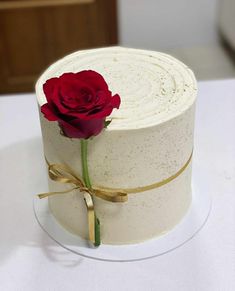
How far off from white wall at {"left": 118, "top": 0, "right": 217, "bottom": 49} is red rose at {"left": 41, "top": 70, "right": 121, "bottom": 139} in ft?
4.62

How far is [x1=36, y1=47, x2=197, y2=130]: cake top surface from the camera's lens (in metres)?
0.63

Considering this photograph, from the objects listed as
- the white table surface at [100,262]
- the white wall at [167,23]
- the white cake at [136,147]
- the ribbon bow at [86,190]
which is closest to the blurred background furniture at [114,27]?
the white wall at [167,23]

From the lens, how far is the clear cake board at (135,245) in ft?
2.25

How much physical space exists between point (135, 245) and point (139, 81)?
0.23 meters

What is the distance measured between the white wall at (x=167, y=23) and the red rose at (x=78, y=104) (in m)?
1.41

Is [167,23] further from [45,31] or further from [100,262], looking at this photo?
[100,262]

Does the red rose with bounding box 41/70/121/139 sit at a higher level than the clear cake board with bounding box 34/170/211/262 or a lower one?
higher

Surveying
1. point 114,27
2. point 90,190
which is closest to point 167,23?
point 114,27

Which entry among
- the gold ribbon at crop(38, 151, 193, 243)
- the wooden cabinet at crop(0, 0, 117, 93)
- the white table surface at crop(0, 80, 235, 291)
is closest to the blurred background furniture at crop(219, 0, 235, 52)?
the wooden cabinet at crop(0, 0, 117, 93)

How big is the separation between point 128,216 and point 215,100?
43cm

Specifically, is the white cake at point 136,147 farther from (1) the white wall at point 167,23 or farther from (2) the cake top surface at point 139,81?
(1) the white wall at point 167,23

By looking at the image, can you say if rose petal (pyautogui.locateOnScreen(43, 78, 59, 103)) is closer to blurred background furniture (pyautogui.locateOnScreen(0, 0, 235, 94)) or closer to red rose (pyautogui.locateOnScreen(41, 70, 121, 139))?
red rose (pyautogui.locateOnScreen(41, 70, 121, 139))

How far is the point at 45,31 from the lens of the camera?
1986 millimetres

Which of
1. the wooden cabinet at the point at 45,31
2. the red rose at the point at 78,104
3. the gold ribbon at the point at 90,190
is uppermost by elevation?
the red rose at the point at 78,104
